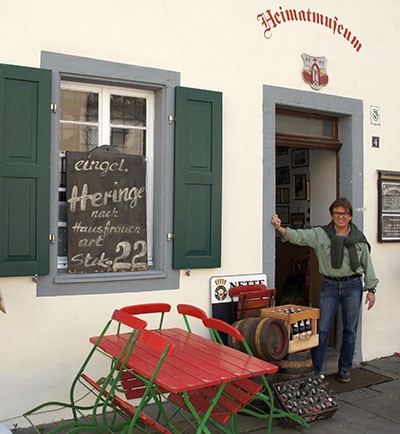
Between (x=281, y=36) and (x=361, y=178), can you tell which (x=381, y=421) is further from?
(x=281, y=36)

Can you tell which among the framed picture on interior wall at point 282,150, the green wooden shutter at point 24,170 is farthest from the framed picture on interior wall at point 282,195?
the green wooden shutter at point 24,170

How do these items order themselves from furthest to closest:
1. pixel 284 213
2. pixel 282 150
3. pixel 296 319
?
pixel 282 150
pixel 284 213
pixel 296 319

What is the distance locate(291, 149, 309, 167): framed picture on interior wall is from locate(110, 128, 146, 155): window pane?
101 inches

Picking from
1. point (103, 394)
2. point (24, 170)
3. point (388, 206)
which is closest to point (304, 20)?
point (388, 206)

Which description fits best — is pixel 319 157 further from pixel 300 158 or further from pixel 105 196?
pixel 105 196

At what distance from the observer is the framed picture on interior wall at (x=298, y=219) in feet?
23.5

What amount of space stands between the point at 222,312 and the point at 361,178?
2330 mm

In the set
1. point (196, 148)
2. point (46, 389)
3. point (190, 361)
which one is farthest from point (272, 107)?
point (46, 389)

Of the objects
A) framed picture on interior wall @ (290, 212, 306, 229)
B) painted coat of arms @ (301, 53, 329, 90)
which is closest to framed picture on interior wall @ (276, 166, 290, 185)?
framed picture on interior wall @ (290, 212, 306, 229)

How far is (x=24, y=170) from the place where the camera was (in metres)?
4.45

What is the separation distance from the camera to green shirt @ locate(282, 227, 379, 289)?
5.68 meters

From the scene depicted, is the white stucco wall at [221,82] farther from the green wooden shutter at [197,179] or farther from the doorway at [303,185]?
the doorway at [303,185]

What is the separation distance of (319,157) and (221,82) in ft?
6.39

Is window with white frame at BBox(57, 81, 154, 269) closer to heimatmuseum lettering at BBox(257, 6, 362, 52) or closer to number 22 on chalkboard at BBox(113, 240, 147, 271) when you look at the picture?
number 22 on chalkboard at BBox(113, 240, 147, 271)
